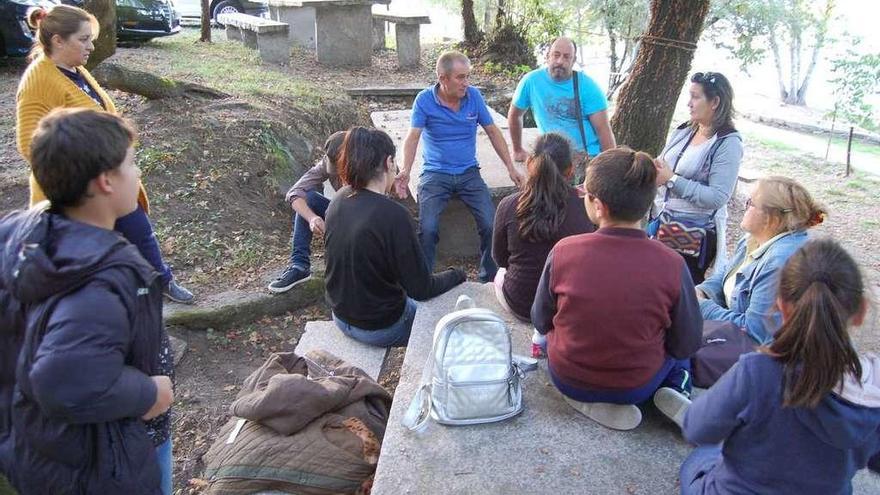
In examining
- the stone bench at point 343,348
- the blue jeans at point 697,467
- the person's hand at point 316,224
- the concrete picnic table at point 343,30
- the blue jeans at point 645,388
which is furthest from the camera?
the concrete picnic table at point 343,30

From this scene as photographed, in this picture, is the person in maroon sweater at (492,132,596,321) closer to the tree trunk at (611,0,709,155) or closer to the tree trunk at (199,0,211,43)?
the tree trunk at (611,0,709,155)

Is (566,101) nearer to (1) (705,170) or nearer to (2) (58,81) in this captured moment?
(1) (705,170)

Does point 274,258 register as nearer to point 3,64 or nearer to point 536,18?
point 3,64

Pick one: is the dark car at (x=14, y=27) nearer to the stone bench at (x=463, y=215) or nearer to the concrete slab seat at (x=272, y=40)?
the concrete slab seat at (x=272, y=40)

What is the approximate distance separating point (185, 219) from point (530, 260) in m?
3.25

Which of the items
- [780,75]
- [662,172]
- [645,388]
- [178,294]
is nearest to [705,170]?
[662,172]

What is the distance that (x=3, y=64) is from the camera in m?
9.06

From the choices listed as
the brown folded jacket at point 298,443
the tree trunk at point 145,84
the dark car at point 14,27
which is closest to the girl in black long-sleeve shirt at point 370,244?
the brown folded jacket at point 298,443

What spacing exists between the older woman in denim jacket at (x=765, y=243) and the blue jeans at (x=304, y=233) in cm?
267

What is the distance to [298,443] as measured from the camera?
243 cm

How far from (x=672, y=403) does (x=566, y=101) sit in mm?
2962

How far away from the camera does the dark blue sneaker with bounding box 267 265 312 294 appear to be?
4590mm

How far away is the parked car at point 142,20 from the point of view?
11109 mm

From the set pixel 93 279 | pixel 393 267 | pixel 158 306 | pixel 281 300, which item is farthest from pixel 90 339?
pixel 281 300
